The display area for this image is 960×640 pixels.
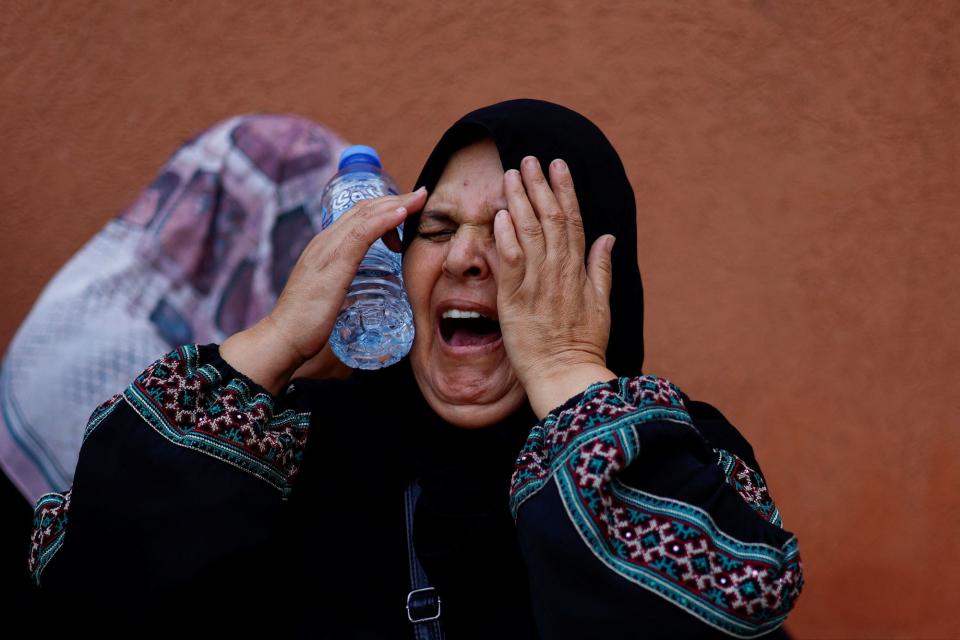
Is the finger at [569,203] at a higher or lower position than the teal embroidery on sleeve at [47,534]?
higher

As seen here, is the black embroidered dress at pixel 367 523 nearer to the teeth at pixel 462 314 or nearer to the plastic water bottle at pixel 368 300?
the plastic water bottle at pixel 368 300

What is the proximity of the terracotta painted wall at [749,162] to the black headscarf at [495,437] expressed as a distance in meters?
1.71

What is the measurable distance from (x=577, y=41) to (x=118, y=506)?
2727 mm

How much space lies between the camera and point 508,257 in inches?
68.4

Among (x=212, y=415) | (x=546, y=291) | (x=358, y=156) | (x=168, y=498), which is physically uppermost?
(x=358, y=156)

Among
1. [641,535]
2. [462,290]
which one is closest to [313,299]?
[462,290]

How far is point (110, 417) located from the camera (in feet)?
5.62

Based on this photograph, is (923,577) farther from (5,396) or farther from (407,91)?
(5,396)

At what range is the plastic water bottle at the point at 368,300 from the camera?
2.18 meters

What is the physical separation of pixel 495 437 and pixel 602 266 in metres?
0.43

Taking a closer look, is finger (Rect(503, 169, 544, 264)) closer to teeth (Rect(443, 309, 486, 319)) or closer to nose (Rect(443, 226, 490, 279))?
nose (Rect(443, 226, 490, 279))

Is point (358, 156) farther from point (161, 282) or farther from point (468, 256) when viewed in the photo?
point (161, 282)

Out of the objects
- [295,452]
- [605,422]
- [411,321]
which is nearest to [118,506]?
[295,452]

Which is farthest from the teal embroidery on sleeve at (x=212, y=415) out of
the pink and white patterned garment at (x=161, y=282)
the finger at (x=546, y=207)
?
the pink and white patterned garment at (x=161, y=282)
